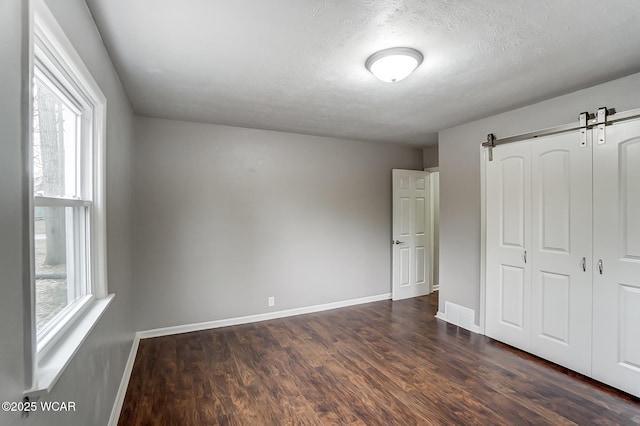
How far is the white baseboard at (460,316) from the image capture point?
12.5ft

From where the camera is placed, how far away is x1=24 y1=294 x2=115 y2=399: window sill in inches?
38.8

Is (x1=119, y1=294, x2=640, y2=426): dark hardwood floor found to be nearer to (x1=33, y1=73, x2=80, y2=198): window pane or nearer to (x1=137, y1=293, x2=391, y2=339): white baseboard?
(x1=137, y1=293, x2=391, y2=339): white baseboard

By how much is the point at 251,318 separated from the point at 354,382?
74.5 inches

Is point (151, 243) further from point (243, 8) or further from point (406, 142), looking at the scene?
point (406, 142)

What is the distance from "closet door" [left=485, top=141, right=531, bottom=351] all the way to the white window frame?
11.9ft

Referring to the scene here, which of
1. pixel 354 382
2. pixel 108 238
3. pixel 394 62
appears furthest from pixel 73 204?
pixel 354 382

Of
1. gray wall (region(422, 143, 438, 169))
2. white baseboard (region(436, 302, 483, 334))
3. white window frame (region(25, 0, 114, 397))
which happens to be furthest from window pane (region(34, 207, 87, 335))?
gray wall (region(422, 143, 438, 169))

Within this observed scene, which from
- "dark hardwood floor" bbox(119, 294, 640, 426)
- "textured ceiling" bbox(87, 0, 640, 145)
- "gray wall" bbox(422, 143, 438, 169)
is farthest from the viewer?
"gray wall" bbox(422, 143, 438, 169)

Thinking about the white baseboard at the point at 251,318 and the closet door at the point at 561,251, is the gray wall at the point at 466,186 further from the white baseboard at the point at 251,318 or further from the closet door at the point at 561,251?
the white baseboard at the point at 251,318

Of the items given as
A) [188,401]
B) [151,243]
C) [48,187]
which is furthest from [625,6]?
[151,243]

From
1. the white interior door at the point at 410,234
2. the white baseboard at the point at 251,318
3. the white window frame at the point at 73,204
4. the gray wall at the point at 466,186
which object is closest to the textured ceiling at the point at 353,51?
the gray wall at the point at 466,186

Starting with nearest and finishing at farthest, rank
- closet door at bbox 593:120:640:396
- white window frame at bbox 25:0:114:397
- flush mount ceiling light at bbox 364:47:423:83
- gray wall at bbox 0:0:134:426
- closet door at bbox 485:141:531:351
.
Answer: gray wall at bbox 0:0:134:426 → white window frame at bbox 25:0:114:397 → flush mount ceiling light at bbox 364:47:423:83 → closet door at bbox 593:120:640:396 → closet door at bbox 485:141:531:351

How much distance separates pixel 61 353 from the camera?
1224mm

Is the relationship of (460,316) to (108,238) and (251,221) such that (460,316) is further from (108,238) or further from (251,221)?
(108,238)
